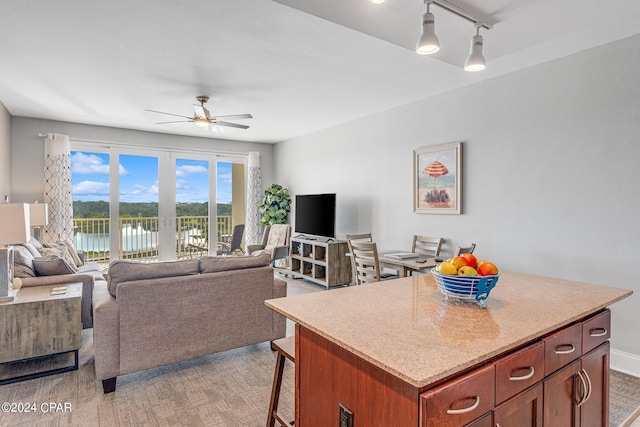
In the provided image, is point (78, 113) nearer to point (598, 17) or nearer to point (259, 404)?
point (259, 404)

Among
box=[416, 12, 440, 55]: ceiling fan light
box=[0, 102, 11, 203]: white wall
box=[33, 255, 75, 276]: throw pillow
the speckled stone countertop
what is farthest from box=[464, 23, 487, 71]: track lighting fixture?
box=[0, 102, 11, 203]: white wall

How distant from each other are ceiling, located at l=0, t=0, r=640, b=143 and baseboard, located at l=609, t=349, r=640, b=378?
2.48 meters

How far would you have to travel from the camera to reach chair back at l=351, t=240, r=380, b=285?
3.64m

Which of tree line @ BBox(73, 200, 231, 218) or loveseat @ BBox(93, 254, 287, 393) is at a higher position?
tree line @ BBox(73, 200, 231, 218)

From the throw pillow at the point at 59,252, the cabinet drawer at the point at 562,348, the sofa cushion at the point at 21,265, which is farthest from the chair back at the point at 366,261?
the throw pillow at the point at 59,252

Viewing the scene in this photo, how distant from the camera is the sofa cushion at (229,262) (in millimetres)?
2836

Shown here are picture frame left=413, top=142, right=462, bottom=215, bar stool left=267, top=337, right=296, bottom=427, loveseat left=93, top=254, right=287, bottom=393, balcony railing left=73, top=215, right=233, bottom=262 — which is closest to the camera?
bar stool left=267, top=337, right=296, bottom=427

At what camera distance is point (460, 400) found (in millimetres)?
1041

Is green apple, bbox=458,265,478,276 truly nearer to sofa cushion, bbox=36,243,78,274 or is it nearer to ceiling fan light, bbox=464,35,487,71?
ceiling fan light, bbox=464,35,487,71

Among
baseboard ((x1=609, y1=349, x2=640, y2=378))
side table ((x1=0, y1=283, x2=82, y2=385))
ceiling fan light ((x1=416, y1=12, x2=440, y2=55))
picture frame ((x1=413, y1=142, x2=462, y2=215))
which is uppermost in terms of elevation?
ceiling fan light ((x1=416, y1=12, x2=440, y2=55))

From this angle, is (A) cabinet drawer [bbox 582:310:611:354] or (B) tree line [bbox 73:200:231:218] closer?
(A) cabinet drawer [bbox 582:310:611:354]

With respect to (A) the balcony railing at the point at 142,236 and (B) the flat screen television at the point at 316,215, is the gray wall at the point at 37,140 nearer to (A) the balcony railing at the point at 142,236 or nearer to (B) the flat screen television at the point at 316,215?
(A) the balcony railing at the point at 142,236

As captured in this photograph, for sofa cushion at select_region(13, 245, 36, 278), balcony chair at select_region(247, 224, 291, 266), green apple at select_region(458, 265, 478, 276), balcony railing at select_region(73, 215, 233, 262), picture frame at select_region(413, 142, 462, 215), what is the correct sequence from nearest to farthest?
green apple at select_region(458, 265, 478, 276), sofa cushion at select_region(13, 245, 36, 278), picture frame at select_region(413, 142, 462, 215), balcony chair at select_region(247, 224, 291, 266), balcony railing at select_region(73, 215, 233, 262)

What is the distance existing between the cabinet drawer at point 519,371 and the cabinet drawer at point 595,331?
390mm
